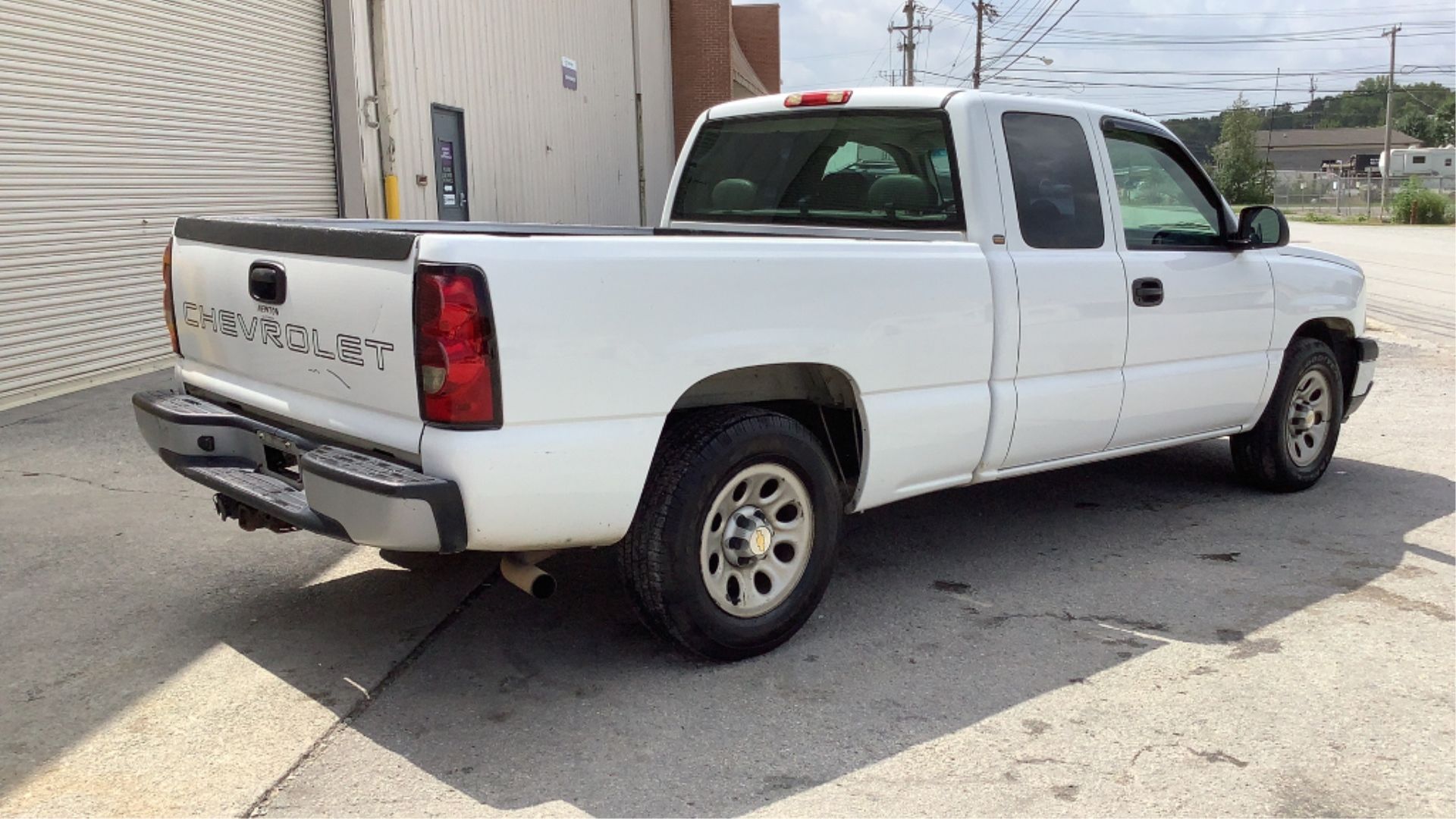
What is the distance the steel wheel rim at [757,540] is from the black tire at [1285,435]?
3202mm

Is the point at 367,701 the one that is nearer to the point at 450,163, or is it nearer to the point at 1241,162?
the point at 450,163

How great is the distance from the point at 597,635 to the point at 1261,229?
3.74 meters

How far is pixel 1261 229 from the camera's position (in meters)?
5.99

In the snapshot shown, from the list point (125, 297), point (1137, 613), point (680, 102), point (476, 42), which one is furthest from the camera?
point (680, 102)

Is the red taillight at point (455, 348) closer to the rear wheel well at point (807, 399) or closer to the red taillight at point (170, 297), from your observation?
the rear wheel well at point (807, 399)

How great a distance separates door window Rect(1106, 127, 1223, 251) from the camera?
18.3 ft

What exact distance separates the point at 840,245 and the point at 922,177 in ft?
3.25

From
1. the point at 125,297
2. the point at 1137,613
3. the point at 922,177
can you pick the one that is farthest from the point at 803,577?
the point at 125,297

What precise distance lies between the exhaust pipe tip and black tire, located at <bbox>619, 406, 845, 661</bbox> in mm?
260

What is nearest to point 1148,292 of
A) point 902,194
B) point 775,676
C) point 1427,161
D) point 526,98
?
point 902,194

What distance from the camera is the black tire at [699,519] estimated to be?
389 cm

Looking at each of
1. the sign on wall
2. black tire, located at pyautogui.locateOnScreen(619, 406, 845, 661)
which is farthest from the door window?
the sign on wall

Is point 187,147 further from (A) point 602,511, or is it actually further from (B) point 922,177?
(A) point 602,511

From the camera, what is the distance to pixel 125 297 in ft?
30.7
